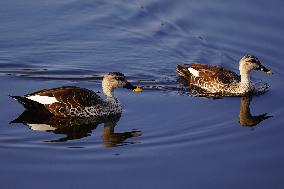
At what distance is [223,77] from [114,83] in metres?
3.15

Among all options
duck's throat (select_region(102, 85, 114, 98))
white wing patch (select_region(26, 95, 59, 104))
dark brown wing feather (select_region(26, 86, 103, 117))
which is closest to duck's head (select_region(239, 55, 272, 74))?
duck's throat (select_region(102, 85, 114, 98))

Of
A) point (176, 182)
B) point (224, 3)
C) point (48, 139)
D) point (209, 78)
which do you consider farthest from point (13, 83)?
point (224, 3)

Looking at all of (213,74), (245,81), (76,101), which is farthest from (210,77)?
(76,101)

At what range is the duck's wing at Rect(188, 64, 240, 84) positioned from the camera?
18672mm

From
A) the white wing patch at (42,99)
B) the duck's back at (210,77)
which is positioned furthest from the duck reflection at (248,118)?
the white wing patch at (42,99)

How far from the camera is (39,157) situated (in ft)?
45.5

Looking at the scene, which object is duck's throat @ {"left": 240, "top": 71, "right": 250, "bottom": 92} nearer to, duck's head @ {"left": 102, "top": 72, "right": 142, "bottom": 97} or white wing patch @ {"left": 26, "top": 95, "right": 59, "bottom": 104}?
duck's head @ {"left": 102, "top": 72, "right": 142, "bottom": 97}

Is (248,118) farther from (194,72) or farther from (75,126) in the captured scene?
(75,126)

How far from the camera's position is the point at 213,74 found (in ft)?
61.5

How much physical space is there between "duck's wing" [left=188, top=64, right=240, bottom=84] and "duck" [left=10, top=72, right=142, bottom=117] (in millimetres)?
2372

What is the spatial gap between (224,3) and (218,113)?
7.38 metres

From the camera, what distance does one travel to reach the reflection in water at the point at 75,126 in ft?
49.5

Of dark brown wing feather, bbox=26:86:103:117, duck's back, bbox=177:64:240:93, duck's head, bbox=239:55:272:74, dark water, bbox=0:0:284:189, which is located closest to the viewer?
dark water, bbox=0:0:284:189

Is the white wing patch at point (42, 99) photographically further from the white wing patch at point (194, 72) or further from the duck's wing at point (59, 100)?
the white wing patch at point (194, 72)
